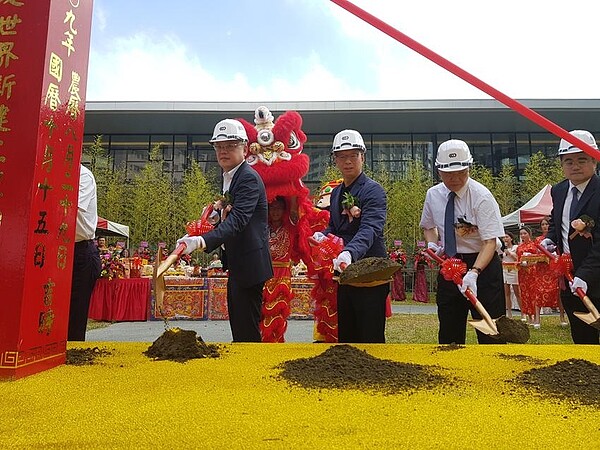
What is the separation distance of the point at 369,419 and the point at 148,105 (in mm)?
14857

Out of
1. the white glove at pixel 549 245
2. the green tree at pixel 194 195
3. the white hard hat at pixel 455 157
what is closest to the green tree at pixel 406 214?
the green tree at pixel 194 195

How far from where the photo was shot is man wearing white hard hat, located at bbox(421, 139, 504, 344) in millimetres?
2443

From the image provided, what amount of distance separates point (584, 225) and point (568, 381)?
4.78ft

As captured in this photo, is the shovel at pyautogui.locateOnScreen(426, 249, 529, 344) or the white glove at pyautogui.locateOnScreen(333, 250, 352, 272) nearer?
the white glove at pyautogui.locateOnScreen(333, 250, 352, 272)

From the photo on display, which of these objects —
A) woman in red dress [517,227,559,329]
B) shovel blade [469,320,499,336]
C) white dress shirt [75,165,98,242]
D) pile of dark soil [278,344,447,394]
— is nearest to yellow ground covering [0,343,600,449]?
pile of dark soil [278,344,447,394]

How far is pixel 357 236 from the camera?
94.5 inches

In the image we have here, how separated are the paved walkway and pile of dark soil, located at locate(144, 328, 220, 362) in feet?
10.6

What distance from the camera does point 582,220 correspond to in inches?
98.0

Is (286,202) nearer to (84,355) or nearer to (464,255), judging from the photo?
(464,255)

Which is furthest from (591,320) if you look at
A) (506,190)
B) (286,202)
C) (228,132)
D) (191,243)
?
(506,190)

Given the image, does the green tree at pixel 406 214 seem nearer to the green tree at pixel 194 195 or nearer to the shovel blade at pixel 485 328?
the green tree at pixel 194 195

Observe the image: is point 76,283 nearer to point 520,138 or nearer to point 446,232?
point 446,232

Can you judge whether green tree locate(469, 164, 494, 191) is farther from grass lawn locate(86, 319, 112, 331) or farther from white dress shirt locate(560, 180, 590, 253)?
white dress shirt locate(560, 180, 590, 253)

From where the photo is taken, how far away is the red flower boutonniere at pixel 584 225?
97.2 inches
